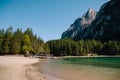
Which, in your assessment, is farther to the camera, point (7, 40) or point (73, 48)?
point (73, 48)

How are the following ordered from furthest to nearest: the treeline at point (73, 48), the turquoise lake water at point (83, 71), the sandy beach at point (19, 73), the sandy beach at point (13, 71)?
1. the treeline at point (73, 48)
2. the turquoise lake water at point (83, 71)
3. the sandy beach at point (19, 73)
4. the sandy beach at point (13, 71)

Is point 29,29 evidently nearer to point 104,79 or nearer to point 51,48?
point 51,48

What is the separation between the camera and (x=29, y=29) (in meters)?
144

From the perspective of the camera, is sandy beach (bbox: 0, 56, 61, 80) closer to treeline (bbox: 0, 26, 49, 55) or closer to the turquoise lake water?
the turquoise lake water

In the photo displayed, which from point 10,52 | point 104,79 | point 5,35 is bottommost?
point 104,79

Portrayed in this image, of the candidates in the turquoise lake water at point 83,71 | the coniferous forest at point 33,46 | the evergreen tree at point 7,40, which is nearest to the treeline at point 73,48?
the coniferous forest at point 33,46

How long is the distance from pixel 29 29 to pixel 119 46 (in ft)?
305

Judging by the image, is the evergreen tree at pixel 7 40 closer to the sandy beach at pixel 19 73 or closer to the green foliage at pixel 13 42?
the green foliage at pixel 13 42

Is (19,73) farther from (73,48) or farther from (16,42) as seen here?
(73,48)

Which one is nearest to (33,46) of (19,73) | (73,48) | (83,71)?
(73,48)

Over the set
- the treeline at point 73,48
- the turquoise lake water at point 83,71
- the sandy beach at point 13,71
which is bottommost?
the turquoise lake water at point 83,71

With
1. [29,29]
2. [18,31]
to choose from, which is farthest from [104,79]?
[29,29]

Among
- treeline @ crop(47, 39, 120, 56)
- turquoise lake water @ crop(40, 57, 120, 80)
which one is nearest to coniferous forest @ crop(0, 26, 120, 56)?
treeline @ crop(47, 39, 120, 56)

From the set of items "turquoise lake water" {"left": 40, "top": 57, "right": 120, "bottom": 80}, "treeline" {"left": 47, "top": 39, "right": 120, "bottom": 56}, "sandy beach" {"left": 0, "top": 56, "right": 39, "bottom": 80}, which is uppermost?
"treeline" {"left": 47, "top": 39, "right": 120, "bottom": 56}
